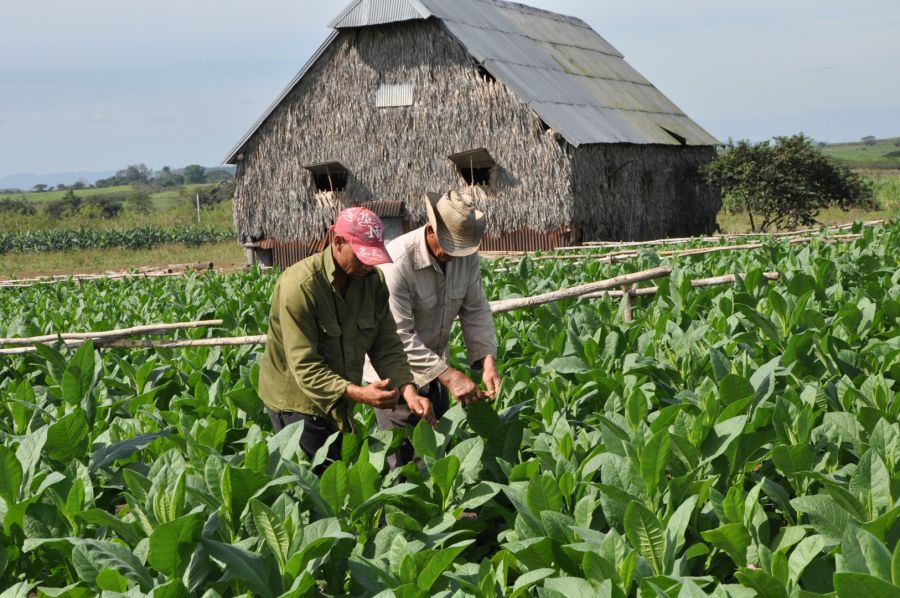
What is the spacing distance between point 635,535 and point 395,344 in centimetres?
189

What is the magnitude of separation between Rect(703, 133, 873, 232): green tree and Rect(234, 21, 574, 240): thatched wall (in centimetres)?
864

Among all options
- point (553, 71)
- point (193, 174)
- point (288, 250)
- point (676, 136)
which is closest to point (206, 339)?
point (288, 250)

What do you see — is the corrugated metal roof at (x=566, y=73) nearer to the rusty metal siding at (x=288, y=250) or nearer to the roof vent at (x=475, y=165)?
the roof vent at (x=475, y=165)

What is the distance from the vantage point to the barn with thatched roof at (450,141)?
81.1 feet

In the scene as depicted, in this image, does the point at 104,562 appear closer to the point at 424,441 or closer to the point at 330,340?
the point at 424,441

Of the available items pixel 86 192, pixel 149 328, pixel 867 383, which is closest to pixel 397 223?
pixel 149 328

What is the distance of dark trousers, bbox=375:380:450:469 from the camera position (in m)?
4.74

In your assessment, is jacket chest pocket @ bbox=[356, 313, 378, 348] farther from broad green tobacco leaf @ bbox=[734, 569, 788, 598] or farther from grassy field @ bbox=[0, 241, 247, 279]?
grassy field @ bbox=[0, 241, 247, 279]

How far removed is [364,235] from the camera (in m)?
4.16

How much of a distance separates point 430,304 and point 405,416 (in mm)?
566

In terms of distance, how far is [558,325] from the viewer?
6836 millimetres

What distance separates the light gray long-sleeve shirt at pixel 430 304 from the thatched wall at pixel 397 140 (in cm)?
1900

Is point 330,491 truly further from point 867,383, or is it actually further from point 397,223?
point 397,223

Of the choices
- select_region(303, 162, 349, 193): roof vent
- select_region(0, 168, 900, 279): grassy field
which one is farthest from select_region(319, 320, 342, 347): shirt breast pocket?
select_region(0, 168, 900, 279): grassy field
